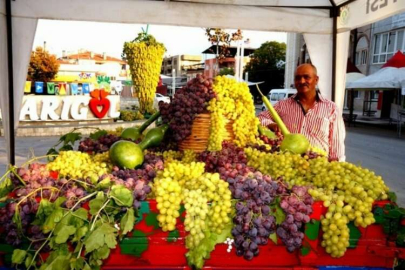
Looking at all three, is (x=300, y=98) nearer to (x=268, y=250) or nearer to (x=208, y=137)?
(x=208, y=137)

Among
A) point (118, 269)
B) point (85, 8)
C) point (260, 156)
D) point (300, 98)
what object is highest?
point (85, 8)

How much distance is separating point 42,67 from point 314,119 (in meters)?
15.1

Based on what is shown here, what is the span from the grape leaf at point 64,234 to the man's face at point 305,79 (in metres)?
2.73

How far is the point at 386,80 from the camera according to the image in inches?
618

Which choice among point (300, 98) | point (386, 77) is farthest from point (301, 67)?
point (386, 77)

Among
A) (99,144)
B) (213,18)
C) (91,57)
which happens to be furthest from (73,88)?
(91,57)

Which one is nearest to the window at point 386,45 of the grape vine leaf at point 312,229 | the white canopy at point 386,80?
the white canopy at point 386,80

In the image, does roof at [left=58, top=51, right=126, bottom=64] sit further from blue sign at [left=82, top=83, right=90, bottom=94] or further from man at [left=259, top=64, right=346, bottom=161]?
man at [left=259, top=64, right=346, bottom=161]

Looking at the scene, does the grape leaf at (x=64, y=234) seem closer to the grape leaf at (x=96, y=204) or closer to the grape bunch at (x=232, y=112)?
the grape leaf at (x=96, y=204)

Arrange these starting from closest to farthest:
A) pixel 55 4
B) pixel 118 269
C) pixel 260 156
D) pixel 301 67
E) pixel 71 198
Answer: pixel 71 198
pixel 118 269
pixel 260 156
pixel 301 67
pixel 55 4

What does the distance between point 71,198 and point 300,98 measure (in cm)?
274

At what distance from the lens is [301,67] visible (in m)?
3.67

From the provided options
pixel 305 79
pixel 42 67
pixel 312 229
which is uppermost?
pixel 42 67

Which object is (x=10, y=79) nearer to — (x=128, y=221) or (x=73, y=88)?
(x=128, y=221)
